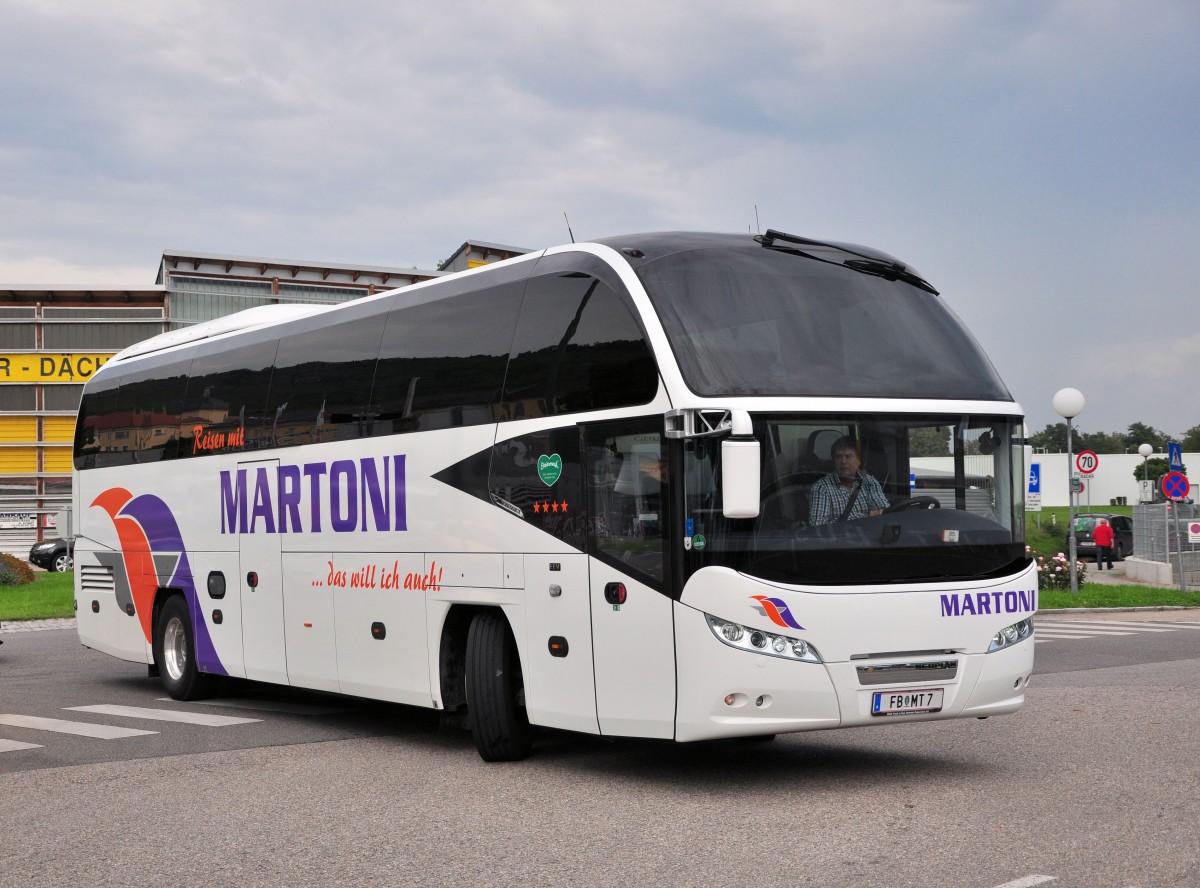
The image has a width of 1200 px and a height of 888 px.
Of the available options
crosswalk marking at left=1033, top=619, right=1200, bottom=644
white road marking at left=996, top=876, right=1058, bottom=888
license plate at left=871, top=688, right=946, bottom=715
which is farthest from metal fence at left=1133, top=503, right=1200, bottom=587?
white road marking at left=996, top=876, right=1058, bottom=888

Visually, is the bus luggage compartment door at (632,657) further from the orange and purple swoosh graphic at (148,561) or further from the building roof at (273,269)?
the building roof at (273,269)

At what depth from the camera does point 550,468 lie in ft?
32.7

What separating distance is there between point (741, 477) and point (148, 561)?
9.65 metres

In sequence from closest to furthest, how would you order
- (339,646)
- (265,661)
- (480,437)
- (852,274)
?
(852,274)
(480,437)
(339,646)
(265,661)

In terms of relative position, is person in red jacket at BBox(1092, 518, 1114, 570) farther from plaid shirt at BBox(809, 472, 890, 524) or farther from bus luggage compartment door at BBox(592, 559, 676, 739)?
bus luggage compartment door at BBox(592, 559, 676, 739)

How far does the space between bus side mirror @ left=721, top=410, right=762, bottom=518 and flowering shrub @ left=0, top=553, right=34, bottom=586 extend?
31.4 metres

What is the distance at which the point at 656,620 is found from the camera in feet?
29.7

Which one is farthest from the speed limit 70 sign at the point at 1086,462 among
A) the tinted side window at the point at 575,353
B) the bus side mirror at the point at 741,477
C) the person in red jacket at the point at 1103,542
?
the bus side mirror at the point at 741,477

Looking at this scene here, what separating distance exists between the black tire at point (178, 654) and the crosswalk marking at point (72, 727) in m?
1.90

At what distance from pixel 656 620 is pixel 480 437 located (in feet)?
7.68

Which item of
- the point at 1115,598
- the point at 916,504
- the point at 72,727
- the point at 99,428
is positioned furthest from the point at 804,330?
the point at 1115,598

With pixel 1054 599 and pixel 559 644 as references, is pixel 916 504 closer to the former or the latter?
pixel 559 644

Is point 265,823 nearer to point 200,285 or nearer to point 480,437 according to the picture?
point 480,437

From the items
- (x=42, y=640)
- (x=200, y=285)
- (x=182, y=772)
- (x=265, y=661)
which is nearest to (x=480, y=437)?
(x=182, y=772)
